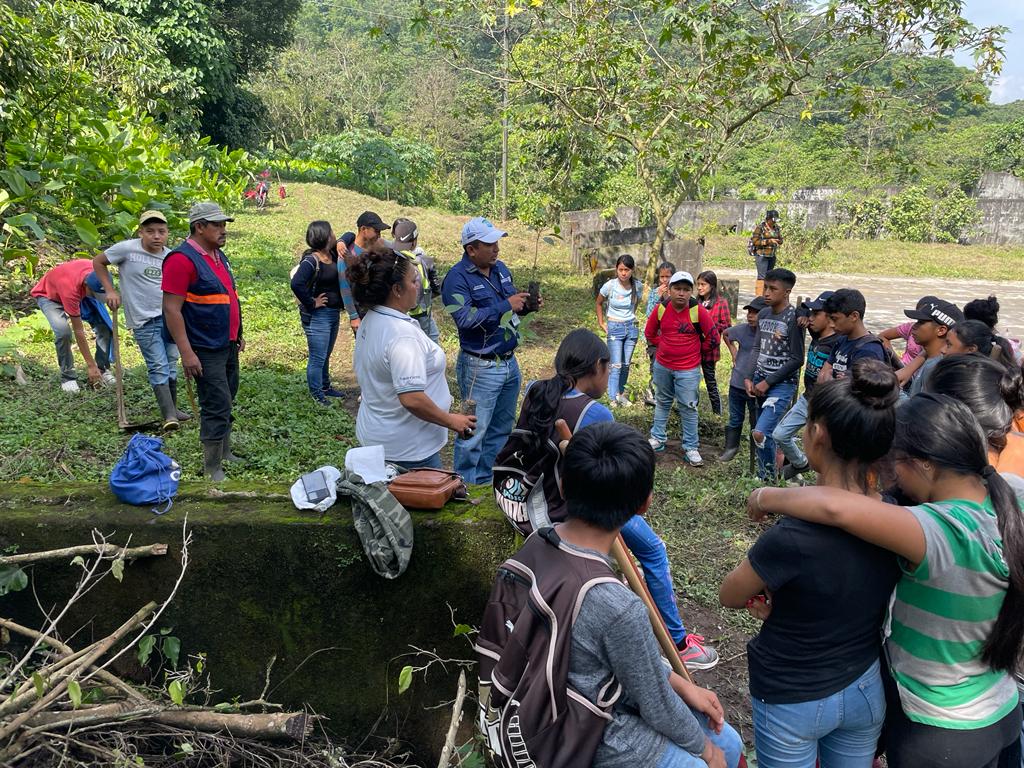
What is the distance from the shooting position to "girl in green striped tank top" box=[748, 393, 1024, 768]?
1873 mm

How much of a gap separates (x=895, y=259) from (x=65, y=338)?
67.8 ft

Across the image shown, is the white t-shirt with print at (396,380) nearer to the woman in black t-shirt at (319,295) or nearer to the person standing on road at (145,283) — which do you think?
the person standing on road at (145,283)

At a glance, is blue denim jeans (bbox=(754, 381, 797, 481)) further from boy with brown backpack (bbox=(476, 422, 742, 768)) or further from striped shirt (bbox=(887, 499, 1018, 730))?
boy with brown backpack (bbox=(476, 422, 742, 768))

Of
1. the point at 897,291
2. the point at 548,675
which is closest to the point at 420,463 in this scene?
the point at 548,675

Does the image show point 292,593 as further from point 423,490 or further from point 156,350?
point 156,350

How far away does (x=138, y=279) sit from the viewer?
5.47 meters

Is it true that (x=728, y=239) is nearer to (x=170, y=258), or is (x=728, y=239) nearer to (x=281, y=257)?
(x=281, y=257)

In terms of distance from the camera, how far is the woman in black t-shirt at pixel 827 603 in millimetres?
1918

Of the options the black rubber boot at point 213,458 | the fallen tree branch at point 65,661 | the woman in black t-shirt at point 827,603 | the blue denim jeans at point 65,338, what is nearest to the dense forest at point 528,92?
the blue denim jeans at point 65,338

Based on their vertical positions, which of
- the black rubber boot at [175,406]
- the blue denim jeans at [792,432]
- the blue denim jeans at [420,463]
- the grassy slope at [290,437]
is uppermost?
the blue denim jeans at [420,463]

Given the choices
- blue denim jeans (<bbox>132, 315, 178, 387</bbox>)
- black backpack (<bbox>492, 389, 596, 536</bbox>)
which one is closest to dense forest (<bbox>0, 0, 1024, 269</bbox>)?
blue denim jeans (<bbox>132, 315, 178, 387</bbox>)

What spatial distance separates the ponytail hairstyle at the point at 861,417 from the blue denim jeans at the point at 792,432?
3.26m

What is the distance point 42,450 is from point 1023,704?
→ 5708 mm

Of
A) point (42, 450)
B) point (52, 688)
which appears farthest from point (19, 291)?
point (52, 688)
